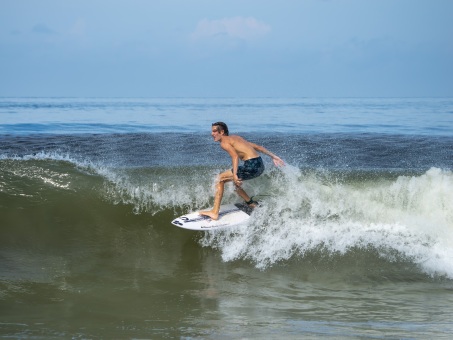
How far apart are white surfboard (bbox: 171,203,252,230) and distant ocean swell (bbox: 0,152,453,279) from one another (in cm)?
22

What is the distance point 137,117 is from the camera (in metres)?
33.2

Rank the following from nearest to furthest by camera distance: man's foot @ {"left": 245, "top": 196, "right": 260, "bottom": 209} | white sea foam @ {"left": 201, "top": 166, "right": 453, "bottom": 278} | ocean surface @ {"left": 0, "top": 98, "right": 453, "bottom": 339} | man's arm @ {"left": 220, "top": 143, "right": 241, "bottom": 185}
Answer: ocean surface @ {"left": 0, "top": 98, "right": 453, "bottom": 339} → man's arm @ {"left": 220, "top": 143, "right": 241, "bottom": 185} → white sea foam @ {"left": 201, "top": 166, "right": 453, "bottom": 278} → man's foot @ {"left": 245, "top": 196, "right": 260, "bottom": 209}

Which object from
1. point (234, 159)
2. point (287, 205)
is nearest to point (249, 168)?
point (234, 159)

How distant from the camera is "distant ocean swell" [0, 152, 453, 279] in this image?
9867mm

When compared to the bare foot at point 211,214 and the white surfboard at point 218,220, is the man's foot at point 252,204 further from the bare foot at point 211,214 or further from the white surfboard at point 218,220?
the bare foot at point 211,214

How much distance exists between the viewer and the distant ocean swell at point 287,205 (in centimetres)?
987

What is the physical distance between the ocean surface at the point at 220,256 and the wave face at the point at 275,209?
29 mm

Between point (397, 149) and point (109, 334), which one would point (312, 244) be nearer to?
point (109, 334)

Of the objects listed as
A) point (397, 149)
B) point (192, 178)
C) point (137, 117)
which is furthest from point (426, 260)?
point (137, 117)

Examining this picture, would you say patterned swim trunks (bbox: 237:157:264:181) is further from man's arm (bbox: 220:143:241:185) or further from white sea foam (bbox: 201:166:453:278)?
white sea foam (bbox: 201:166:453:278)

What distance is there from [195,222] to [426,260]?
11.9 feet

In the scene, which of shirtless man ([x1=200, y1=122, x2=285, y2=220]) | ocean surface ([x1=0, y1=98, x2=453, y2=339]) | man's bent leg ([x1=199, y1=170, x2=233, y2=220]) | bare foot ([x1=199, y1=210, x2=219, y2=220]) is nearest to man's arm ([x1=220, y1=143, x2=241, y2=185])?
shirtless man ([x1=200, y1=122, x2=285, y2=220])

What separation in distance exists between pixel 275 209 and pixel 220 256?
1.47 meters

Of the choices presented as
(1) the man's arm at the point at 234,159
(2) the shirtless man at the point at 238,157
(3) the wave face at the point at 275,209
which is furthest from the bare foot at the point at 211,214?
(1) the man's arm at the point at 234,159
